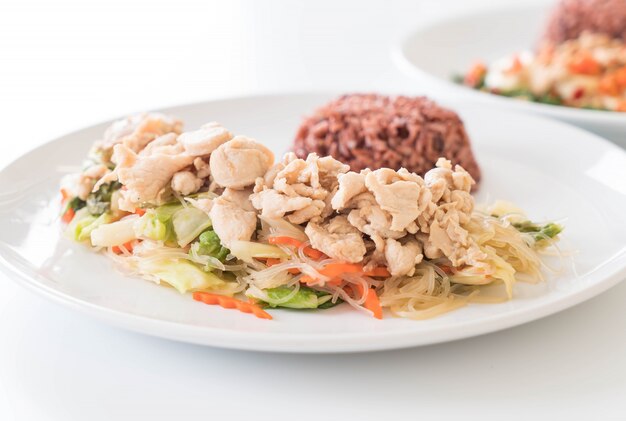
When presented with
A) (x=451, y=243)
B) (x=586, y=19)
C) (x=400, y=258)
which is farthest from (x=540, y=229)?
(x=586, y=19)

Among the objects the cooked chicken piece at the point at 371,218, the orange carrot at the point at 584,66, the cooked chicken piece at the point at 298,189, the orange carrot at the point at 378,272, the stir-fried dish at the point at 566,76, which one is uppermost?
the cooked chicken piece at the point at 298,189

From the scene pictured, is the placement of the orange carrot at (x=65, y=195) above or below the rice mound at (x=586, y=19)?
above

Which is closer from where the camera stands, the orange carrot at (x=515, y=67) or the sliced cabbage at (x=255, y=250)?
the sliced cabbage at (x=255, y=250)

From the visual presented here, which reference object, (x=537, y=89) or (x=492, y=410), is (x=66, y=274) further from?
(x=537, y=89)

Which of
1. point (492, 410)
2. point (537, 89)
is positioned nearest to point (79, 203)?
point (492, 410)

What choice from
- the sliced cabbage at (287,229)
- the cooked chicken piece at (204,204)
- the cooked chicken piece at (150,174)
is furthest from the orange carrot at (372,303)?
the cooked chicken piece at (150,174)

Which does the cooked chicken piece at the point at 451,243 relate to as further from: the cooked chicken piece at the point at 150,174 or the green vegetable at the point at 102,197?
the green vegetable at the point at 102,197
